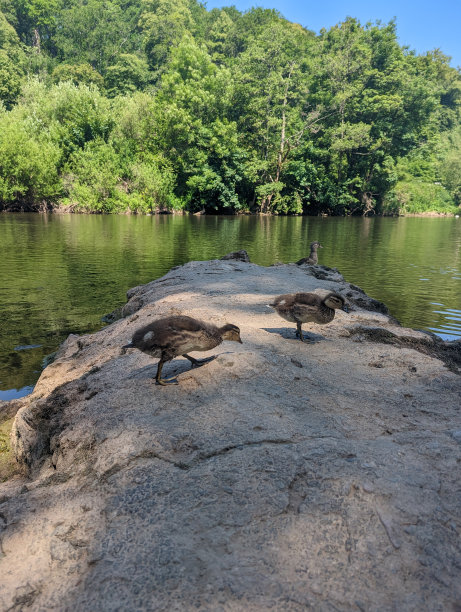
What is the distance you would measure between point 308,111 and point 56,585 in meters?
61.9

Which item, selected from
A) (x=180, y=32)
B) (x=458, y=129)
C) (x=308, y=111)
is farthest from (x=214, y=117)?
(x=458, y=129)

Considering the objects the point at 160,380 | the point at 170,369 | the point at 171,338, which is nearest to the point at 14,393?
the point at 170,369

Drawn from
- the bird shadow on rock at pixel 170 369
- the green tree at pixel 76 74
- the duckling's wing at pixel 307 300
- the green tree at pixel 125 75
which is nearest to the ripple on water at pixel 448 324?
the duckling's wing at pixel 307 300

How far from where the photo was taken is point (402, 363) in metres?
5.30

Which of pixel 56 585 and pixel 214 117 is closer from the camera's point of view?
pixel 56 585

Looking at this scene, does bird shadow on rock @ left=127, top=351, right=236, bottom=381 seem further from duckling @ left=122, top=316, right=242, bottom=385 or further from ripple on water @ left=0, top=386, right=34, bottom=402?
ripple on water @ left=0, top=386, right=34, bottom=402

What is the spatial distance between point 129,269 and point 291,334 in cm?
1141

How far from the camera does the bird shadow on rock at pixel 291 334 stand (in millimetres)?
6041

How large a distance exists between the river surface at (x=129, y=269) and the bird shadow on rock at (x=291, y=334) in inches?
167

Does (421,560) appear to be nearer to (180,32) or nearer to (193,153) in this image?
(193,153)

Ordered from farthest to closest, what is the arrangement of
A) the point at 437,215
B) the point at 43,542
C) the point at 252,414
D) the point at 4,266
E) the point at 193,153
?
the point at 437,215
the point at 193,153
the point at 4,266
the point at 252,414
the point at 43,542

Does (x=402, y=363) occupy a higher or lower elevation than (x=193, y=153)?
lower

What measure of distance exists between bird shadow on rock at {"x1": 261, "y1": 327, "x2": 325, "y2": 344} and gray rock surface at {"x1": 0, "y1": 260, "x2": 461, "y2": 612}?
0.93 meters

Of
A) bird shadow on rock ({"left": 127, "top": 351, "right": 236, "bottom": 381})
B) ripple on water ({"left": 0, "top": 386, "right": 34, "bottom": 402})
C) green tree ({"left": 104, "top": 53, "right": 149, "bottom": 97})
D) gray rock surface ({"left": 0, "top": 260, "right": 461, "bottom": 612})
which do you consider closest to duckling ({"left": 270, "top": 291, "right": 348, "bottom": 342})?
gray rock surface ({"left": 0, "top": 260, "right": 461, "bottom": 612})
